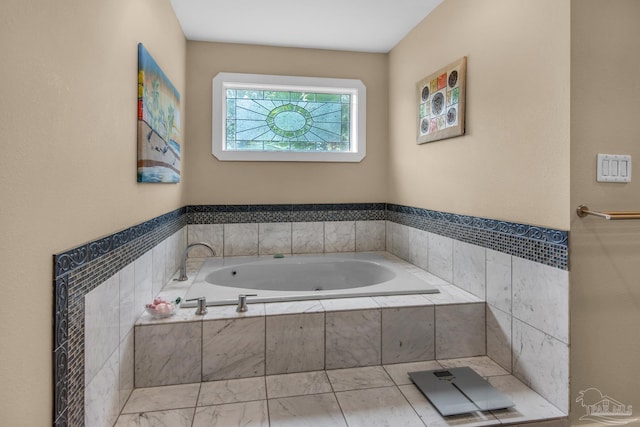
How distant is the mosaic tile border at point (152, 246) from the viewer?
1.08 m

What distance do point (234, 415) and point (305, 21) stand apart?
2.66 metres

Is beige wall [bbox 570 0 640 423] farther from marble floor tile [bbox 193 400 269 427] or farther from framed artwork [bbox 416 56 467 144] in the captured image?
marble floor tile [bbox 193 400 269 427]

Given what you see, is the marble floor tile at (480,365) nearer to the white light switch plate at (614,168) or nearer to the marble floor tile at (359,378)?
the marble floor tile at (359,378)

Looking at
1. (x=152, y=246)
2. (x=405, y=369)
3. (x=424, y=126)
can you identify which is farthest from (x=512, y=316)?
(x=152, y=246)

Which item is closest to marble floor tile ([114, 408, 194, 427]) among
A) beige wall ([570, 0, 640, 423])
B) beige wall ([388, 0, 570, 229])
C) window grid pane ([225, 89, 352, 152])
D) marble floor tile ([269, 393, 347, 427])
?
marble floor tile ([269, 393, 347, 427])

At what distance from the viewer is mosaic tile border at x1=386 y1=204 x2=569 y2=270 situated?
1.59 m

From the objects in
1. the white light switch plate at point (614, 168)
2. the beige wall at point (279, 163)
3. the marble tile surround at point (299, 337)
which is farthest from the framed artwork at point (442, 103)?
the marble tile surround at point (299, 337)

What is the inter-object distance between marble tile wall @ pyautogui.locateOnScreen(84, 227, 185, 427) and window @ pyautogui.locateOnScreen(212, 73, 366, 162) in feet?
5.06

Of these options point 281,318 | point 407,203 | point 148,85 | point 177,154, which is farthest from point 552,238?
point 177,154

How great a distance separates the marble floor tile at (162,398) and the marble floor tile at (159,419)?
1.3 inches

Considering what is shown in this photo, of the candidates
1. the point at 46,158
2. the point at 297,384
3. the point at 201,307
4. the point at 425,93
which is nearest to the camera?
the point at 46,158

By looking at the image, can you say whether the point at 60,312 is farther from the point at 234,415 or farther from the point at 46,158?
the point at 234,415

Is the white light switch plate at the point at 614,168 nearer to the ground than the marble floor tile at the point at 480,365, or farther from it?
farther from it

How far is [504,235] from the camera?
1931 mm
